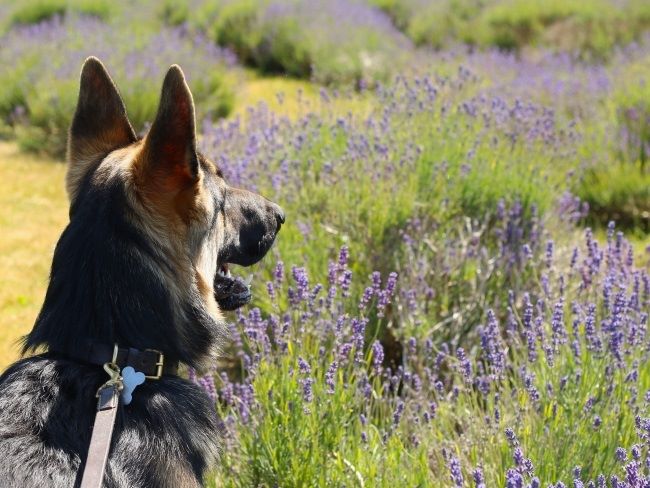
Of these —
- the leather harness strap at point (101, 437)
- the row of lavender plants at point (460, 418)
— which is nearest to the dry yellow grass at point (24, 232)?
the row of lavender plants at point (460, 418)

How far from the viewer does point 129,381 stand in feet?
7.48

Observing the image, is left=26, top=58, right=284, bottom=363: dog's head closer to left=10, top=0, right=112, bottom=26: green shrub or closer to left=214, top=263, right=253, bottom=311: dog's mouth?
left=214, top=263, right=253, bottom=311: dog's mouth

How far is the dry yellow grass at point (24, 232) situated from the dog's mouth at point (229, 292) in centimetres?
198

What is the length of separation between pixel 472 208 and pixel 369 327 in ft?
3.54

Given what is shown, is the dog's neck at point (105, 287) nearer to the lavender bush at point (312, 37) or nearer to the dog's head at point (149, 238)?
the dog's head at point (149, 238)

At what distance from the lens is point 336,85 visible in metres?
9.86

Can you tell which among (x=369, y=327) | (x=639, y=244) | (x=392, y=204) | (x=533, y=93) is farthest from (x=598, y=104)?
(x=369, y=327)

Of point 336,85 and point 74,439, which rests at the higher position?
point 74,439

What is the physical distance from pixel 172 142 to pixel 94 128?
597 mm

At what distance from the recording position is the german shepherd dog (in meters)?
2.21

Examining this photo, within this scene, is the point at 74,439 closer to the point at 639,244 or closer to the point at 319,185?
the point at 319,185

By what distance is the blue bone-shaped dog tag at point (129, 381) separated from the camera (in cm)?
227

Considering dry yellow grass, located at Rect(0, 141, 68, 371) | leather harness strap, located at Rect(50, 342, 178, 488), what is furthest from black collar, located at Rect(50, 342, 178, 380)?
dry yellow grass, located at Rect(0, 141, 68, 371)

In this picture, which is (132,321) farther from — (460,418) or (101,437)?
(460,418)
